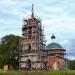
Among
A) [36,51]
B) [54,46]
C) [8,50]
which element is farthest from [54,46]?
[8,50]

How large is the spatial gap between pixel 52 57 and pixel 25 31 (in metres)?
10.3

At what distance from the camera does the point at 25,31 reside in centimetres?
8112

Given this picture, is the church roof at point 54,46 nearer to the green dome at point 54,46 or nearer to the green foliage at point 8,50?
the green dome at point 54,46

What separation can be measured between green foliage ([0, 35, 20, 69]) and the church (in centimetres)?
345

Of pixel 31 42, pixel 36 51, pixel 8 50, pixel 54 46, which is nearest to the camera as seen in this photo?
pixel 36 51

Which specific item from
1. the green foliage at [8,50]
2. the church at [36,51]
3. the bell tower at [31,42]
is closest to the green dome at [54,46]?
the church at [36,51]

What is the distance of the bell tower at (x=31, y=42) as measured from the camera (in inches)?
3022

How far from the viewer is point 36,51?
77.1 metres

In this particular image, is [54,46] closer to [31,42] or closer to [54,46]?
[54,46]

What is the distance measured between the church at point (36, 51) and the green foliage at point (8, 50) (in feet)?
11.3

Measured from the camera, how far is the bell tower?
76756 mm

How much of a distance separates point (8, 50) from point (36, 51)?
31.5ft

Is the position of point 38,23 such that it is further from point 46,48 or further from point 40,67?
point 40,67

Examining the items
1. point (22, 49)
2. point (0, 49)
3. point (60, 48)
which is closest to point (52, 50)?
point (60, 48)
